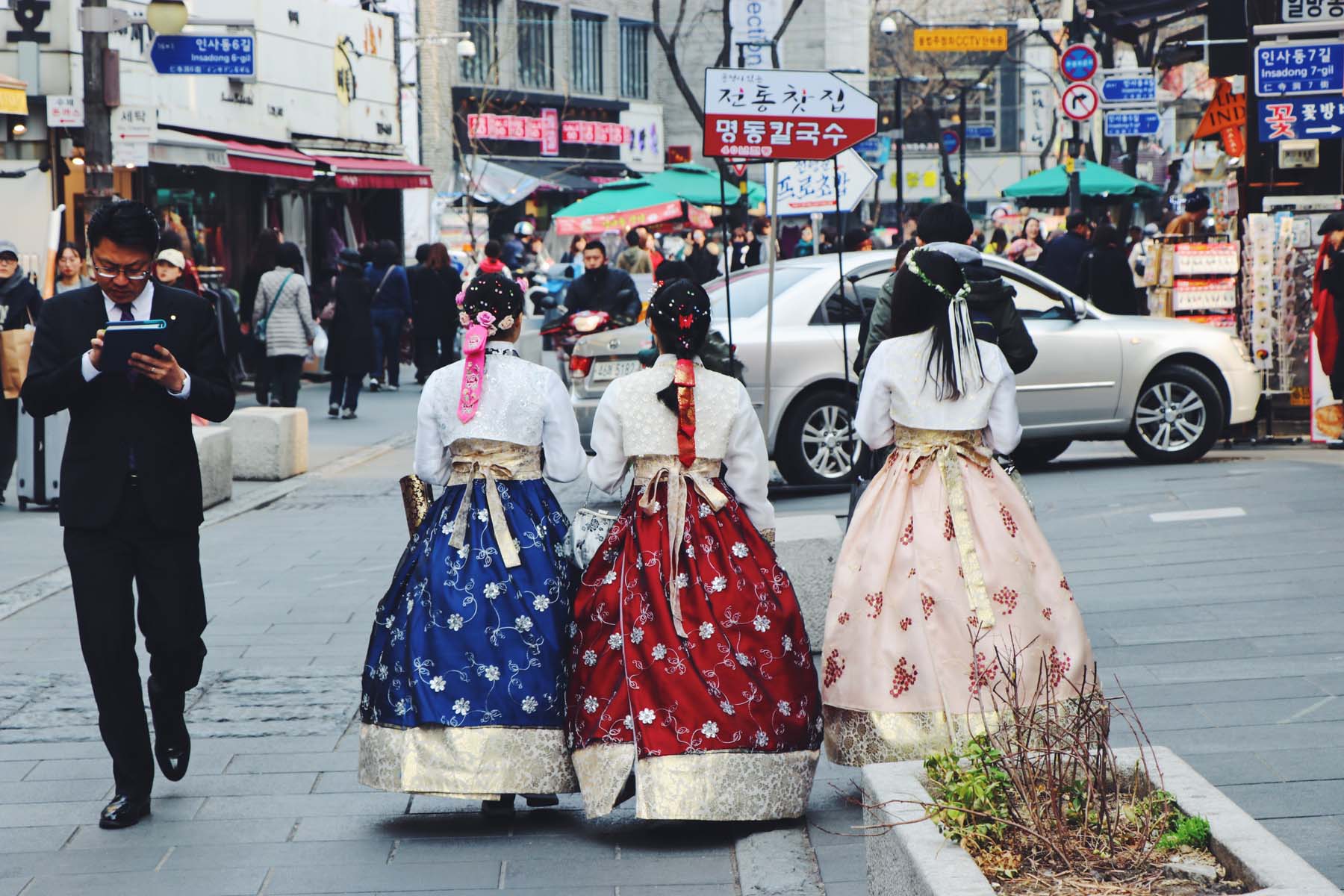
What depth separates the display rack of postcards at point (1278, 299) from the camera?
1482cm

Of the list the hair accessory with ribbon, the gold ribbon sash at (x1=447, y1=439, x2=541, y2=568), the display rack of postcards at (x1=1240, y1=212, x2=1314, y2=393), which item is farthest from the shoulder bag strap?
the hair accessory with ribbon

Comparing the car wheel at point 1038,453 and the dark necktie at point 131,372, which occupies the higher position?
the dark necktie at point 131,372

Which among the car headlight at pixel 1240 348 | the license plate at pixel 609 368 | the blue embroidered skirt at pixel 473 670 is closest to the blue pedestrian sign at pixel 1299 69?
the car headlight at pixel 1240 348

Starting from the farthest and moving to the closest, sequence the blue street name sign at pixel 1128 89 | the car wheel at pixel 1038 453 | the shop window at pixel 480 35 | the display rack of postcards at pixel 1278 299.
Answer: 1. the shop window at pixel 480 35
2. the blue street name sign at pixel 1128 89
3. the display rack of postcards at pixel 1278 299
4. the car wheel at pixel 1038 453

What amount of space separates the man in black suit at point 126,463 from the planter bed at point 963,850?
2437 millimetres

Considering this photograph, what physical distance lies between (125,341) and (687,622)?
181 centimetres

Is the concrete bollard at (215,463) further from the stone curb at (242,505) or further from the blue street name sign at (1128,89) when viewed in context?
the blue street name sign at (1128,89)

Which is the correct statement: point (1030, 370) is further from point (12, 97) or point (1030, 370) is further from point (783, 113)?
point (12, 97)

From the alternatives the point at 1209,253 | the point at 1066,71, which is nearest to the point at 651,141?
the point at 1066,71

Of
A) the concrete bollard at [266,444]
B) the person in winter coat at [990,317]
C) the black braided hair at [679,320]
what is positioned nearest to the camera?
the black braided hair at [679,320]

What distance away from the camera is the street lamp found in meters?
17.5

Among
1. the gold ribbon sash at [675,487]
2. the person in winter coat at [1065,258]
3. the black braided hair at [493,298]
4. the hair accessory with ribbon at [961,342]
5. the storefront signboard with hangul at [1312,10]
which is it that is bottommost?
the gold ribbon sash at [675,487]

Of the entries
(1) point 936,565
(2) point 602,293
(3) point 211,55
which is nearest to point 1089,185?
(2) point 602,293

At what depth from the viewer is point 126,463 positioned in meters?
5.54
